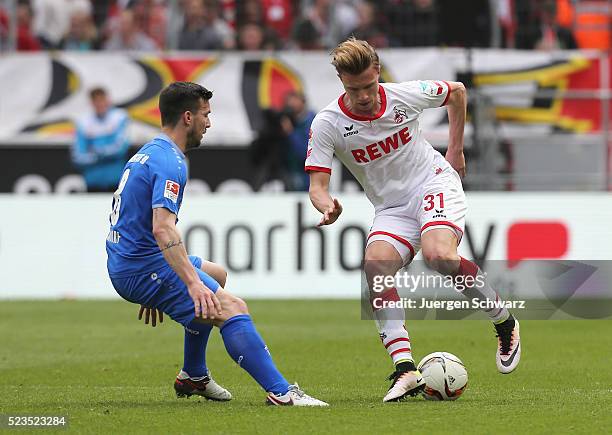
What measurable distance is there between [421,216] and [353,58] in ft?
4.44

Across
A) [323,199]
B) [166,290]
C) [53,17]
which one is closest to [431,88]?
[323,199]

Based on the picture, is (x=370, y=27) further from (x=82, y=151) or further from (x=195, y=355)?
(x=195, y=355)

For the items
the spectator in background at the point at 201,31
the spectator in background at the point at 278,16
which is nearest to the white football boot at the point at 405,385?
the spectator in background at the point at 201,31

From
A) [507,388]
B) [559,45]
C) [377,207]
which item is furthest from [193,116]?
[559,45]

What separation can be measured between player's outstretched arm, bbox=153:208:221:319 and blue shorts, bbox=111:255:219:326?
325mm

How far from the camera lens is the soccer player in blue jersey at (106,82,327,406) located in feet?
25.1

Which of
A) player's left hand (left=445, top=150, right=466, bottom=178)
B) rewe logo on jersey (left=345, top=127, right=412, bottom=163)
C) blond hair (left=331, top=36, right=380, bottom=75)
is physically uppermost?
blond hair (left=331, top=36, right=380, bottom=75)

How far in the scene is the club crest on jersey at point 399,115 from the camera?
29.1ft

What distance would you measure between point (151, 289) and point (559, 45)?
14.0m

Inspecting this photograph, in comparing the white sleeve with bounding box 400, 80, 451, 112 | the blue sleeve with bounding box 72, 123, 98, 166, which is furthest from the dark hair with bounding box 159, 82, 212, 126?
the blue sleeve with bounding box 72, 123, 98, 166

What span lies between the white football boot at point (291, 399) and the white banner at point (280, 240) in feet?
30.9

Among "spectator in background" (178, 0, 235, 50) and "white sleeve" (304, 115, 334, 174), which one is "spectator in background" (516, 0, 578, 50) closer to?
"spectator in background" (178, 0, 235, 50)

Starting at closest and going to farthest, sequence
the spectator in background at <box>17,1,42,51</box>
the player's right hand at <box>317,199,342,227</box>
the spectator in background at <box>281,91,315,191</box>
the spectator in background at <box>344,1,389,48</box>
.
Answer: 1. the player's right hand at <box>317,199,342,227</box>
2. the spectator in background at <box>281,91,315,191</box>
3. the spectator in background at <box>344,1,389,48</box>
4. the spectator in background at <box>17,1,42,51</box>

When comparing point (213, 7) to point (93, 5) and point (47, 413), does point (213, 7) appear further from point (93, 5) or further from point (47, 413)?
point (47, 413)
